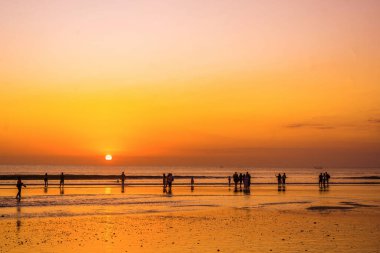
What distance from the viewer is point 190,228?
23188 mm

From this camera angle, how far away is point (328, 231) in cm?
2216

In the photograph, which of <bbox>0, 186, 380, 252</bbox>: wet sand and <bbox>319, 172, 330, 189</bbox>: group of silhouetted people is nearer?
<bbox>0, 186, 380, 252</bbox>: wet sand

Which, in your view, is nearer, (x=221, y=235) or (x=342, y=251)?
(x=342, y=251)

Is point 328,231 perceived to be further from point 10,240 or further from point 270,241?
point 10,240

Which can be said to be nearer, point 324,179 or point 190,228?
point 190,228

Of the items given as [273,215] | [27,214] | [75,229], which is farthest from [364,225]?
[27,214]

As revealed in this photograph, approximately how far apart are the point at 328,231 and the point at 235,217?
258 inches

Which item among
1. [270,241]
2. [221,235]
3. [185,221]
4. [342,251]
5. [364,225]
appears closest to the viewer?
[342,251]

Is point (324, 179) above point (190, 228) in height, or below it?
above

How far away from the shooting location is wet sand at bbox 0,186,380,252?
18359 mm

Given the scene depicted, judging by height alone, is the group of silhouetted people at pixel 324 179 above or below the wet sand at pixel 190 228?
above

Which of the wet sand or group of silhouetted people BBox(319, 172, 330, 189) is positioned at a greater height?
group of silhouetted people BBox(319, 172, 330, 189)

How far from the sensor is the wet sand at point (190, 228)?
60.2 ft

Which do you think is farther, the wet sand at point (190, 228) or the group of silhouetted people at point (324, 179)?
the group of silhouetted people at point (324, 179)
